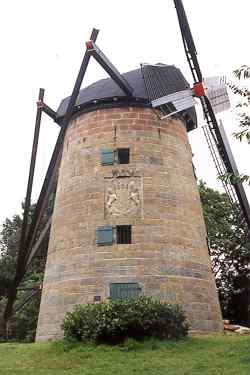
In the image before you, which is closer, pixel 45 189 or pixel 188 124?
pixel 45 189

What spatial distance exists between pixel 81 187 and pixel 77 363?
8157mm

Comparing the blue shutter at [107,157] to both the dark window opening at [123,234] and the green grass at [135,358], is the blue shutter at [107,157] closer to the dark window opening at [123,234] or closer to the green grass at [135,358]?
the dark window opening at [123,234]

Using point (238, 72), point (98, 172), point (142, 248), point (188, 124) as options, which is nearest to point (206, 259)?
point (142, 248)

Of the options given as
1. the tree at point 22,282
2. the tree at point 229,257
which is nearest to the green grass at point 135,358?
the tree at point 22,282

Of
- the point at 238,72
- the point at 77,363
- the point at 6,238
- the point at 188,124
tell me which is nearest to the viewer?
the point at 238,72

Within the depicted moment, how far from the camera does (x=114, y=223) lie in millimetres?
18453

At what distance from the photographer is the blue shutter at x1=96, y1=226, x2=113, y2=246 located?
18156 millimetres

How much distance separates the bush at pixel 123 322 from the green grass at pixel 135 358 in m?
0.46

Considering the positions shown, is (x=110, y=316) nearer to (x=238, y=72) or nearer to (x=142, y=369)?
(x=142, y=369)

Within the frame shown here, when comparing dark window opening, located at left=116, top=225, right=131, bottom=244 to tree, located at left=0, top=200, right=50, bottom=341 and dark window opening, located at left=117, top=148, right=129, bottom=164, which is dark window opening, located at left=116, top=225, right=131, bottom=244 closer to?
dark window opening, located at left=117, top=148, right=129, bottom=164

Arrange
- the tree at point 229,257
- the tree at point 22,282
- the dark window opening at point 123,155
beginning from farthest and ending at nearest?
the tree at point 229,257 < the tree at point 22,282 < the dark window opening at point 123,155

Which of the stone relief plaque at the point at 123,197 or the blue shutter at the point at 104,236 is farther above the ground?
the stone relief plaque at the point at 123,197

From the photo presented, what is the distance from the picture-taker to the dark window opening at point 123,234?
18219mm

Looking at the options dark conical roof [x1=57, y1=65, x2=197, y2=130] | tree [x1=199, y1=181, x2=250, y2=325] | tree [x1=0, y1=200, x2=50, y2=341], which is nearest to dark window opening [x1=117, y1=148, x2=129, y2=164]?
dark conical roof [x1=57, y1=65, x2=197, y2=130]
